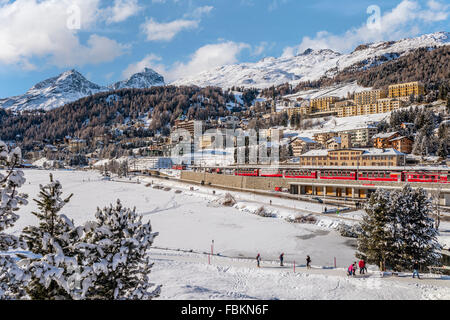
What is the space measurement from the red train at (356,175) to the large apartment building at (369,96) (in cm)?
12391

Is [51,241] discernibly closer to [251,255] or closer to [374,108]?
[251,255]

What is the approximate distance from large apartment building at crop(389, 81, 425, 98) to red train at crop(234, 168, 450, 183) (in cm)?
11935

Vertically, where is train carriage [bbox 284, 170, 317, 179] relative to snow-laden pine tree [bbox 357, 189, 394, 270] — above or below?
above

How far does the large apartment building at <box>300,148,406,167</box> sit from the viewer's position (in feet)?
168

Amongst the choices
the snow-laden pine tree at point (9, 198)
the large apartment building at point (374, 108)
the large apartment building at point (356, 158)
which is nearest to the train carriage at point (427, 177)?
the large apartment building at point (356, 158)

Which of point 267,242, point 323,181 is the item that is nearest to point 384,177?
point 323,181

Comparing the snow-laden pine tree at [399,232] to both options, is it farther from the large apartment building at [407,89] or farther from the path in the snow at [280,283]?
the large apartment building at [407,89]

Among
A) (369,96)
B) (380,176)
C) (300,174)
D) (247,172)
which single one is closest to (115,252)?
(380,176)

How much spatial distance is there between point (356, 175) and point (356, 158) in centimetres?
1546

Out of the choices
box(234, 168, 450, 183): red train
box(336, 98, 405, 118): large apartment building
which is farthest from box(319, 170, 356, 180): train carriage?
box(336, 98, 405, 118): large apartment building

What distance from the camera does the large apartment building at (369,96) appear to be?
157 metres

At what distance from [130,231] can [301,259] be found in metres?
17.5

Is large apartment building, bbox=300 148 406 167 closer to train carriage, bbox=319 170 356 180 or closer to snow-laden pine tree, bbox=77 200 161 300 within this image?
train carriage, bbox=319 170 356 180

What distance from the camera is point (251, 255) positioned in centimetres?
2338
